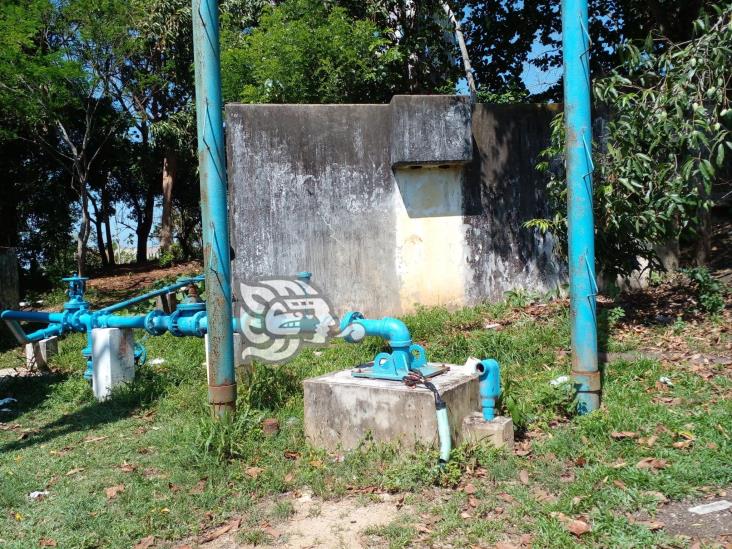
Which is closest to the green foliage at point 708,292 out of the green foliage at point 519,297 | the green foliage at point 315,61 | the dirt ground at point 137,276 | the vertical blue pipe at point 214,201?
the green foliage at point 519,297

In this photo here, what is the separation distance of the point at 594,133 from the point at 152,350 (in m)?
6.15

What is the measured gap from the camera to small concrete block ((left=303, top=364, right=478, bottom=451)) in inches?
166

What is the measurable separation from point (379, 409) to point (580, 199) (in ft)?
6.88

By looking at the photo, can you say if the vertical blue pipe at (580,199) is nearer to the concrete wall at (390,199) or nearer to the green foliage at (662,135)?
the green foliage at (662,135)

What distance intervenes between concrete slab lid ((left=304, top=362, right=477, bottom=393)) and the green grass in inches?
14.9

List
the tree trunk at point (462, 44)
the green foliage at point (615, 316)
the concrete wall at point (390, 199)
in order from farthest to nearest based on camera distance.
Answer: the tree trunk at point (462, 44) → the concrete wall at point (390, 199) → the green foliage at point (615, 316)

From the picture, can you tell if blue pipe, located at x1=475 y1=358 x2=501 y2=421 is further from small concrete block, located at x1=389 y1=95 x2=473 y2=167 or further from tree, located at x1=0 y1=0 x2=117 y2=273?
tree, located at x1=0 y1=0 x2=117 y2=273

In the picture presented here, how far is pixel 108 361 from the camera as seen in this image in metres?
6.23

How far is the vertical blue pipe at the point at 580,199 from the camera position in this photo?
190 inches

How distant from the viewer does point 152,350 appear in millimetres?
7934

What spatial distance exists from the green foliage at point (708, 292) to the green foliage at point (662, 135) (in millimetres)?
694

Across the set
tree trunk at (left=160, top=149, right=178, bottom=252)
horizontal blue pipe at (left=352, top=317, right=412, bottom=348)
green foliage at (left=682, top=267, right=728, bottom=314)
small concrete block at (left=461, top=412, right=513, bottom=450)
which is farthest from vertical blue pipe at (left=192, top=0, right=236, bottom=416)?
tree trunk at (left=160, top=149, right=178, bottom=252)

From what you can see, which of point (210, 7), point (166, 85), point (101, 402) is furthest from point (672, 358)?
point (166, 85)

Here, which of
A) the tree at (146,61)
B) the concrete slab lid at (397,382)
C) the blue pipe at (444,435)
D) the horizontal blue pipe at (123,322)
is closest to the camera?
the blue pipe at (444,435)
